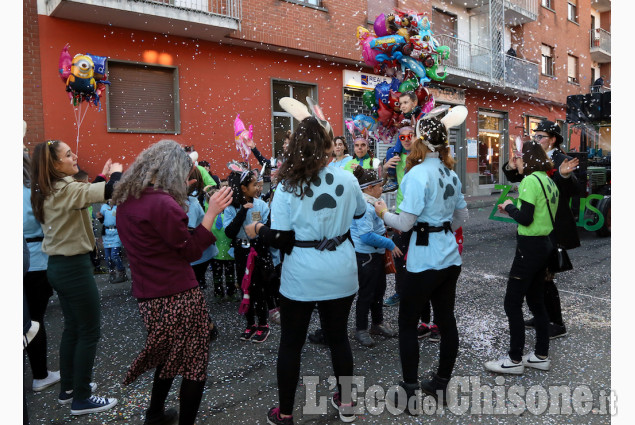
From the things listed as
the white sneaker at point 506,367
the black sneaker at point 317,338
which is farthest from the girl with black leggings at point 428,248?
the black sneaker at point 317,338

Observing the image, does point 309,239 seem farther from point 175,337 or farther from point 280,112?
point 280,112

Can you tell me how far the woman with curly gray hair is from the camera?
2387 millimetres

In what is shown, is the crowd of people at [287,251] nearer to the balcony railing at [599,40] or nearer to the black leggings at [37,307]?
the black leggings at [37,307]

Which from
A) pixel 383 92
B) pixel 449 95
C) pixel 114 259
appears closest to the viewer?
pixel 383 92

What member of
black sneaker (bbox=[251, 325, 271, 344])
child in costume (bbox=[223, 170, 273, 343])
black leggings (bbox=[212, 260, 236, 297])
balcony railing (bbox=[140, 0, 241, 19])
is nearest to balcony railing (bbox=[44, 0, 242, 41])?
balcony railing (bbox=[140, 0, 241, 19])

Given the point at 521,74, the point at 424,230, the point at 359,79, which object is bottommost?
the point at 424,230

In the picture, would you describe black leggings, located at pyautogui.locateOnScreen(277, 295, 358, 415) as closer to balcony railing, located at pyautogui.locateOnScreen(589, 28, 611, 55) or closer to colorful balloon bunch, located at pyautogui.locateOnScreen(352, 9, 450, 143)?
colorful balloon bunch, located at pyautogui.locateOnScreen(352, 9, 450, 143)

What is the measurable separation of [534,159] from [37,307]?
3.76m

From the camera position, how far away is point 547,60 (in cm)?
2194

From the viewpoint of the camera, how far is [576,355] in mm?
3688

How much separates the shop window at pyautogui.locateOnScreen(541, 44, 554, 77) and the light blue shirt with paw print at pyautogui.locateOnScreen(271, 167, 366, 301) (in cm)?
2262

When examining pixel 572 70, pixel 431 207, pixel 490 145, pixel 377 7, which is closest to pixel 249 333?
pixel 431 207

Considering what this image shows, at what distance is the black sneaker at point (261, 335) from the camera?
4133 mm

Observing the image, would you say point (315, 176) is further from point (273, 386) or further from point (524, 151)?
point (524, 151)
